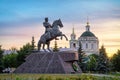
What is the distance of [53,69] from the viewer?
104 ft

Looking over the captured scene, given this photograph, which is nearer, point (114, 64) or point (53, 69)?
point (53, 69)

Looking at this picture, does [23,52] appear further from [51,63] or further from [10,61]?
[51,63]

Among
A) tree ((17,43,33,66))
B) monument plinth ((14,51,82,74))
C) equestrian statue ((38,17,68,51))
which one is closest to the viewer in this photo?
monument plinth ((14,51,82,74))

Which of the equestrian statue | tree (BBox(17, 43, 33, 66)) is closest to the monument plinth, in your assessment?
the equestrian statue

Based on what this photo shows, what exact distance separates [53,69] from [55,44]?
30.0 m

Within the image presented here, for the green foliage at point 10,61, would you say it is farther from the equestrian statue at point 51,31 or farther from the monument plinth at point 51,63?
the equestrian statue at point 51,31

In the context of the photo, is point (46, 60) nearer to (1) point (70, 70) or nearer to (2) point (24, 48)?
(1) point (70, 70)

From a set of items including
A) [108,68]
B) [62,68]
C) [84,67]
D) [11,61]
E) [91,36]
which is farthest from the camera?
[91,36]

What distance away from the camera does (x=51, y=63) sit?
3212 cm

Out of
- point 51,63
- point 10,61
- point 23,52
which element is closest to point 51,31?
point 51,63

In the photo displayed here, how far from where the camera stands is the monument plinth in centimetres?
3158

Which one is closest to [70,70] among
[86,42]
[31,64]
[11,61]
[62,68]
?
[62,68]

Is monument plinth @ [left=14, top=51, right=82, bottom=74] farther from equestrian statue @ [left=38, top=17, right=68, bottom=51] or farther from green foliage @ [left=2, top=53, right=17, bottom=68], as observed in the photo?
green foliage @ [left=2, top=53, right=17, bottom=68]

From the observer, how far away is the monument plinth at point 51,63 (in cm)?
3158
